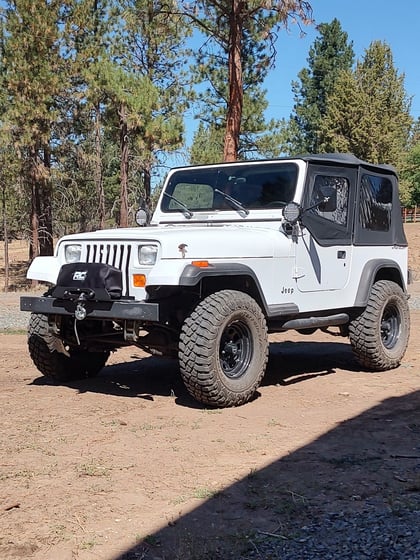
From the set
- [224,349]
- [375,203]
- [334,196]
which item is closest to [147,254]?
[224,349]

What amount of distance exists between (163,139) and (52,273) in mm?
14704

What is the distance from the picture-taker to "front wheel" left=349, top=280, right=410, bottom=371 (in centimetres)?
783

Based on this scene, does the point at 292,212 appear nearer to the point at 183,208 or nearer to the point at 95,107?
the point at 183,208

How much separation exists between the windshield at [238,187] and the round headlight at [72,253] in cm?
158

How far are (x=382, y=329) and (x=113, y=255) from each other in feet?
12.2

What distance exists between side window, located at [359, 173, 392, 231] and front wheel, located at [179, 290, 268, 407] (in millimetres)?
2334

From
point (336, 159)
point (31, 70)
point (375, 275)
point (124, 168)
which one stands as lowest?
point (375, 275)

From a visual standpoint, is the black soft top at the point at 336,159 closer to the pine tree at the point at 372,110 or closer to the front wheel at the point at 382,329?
the front wheel at the point at 382,329

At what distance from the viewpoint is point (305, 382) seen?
7.52 metres

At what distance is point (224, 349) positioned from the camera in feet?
20.6

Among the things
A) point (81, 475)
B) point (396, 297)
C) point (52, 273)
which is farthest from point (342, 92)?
point (81, 475)

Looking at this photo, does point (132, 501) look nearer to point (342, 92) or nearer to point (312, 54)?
point (342, 92)

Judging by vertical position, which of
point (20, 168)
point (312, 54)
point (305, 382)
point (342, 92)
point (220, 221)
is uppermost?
point (312, 54)

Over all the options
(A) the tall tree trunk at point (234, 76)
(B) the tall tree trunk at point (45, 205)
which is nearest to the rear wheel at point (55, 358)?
(A) the tall tree trunk at point (234, 76)
